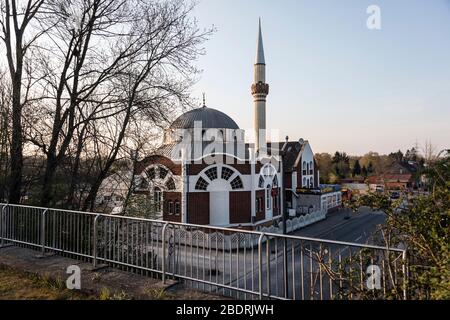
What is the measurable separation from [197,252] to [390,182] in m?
3.40

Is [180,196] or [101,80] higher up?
[101,80]

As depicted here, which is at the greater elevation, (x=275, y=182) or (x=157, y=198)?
(x=275, y=182)

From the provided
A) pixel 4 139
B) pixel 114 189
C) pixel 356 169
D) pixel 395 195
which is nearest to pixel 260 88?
pixel 114 189

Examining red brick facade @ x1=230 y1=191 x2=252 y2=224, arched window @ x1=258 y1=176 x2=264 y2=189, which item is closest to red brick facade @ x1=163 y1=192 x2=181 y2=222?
red brick facade @ x1=230 y1=191 x2=252 y2=224

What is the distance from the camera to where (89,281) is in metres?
5.23

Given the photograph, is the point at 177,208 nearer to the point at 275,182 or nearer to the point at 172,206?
the point at 172,206

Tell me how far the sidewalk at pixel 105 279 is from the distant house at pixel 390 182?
2.86 m

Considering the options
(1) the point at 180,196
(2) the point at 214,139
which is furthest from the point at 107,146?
(2) the point at 214,139

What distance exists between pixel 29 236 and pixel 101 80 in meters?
5.95

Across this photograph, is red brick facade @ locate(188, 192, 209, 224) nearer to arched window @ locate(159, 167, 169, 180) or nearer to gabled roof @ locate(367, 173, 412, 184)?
arched window @ locate(159, 167, 169, 180)

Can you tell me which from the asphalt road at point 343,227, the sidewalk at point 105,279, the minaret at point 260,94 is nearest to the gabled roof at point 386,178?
the sidewalk at point 105,279

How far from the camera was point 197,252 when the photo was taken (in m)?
5.64

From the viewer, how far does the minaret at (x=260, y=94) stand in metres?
32.3
